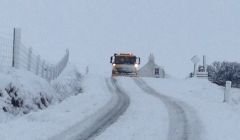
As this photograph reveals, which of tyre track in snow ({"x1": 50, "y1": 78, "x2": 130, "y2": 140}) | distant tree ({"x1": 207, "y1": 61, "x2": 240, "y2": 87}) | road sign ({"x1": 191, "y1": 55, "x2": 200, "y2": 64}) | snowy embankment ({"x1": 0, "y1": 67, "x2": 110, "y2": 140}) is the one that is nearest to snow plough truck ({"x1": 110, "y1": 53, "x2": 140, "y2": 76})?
road sign ({"x1": 191, "y1": 55, "x2": 200, "y2": 64})

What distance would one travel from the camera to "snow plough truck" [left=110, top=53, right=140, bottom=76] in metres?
53.5

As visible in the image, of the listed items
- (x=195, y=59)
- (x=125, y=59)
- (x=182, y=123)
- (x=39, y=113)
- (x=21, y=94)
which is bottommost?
(x=182, y=123)

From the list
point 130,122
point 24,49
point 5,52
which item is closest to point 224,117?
point 130,122

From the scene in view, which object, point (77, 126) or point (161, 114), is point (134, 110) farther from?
point (77, 126)

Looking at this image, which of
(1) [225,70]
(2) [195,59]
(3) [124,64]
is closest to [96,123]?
(2) [195,59]

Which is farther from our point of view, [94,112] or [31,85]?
[31,85]

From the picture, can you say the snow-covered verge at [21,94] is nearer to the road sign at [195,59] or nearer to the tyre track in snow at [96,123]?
the tyre track in snow at [96,123]

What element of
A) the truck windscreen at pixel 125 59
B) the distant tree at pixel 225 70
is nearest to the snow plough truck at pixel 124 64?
the truck windscreen at pixel 125 59

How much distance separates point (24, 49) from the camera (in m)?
23.9

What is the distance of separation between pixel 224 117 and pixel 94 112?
368cm

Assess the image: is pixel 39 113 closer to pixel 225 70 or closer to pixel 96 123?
pixel 96 123

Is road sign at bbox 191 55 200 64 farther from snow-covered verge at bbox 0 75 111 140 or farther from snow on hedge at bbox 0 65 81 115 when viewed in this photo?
snow-covered verge at bbox 0 75 111 140

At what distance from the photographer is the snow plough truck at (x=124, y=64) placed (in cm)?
5353

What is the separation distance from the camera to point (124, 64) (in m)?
54.0
